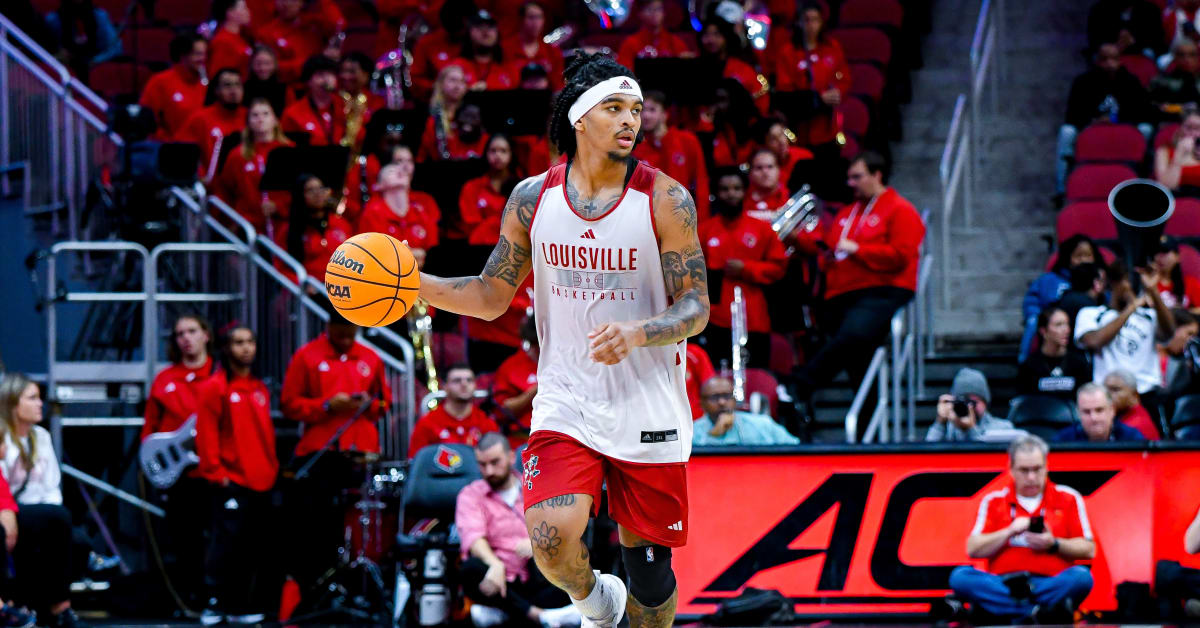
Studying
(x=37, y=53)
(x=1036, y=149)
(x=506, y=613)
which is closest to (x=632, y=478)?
(x=506, y=613)

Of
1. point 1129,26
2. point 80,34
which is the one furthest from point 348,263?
point 1129,26

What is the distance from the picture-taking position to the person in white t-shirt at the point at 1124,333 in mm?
10617

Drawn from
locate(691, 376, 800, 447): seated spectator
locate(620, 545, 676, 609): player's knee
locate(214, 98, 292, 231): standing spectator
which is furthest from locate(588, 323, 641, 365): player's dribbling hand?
locate(214, 98, 292, 231): standing spectator

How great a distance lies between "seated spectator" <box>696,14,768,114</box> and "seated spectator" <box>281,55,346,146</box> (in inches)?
132

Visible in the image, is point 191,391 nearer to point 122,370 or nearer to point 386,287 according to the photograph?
point 122,370

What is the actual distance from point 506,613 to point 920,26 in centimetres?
970

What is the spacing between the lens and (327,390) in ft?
35.6

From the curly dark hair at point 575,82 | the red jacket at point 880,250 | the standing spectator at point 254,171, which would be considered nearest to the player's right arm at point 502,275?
the curly dark hair at point 575,82

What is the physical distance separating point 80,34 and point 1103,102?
9499 mm

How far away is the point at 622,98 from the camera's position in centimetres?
569

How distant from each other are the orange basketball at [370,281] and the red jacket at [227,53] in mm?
10718

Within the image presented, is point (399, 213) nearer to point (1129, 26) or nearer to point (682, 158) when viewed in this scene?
point (682, 158)

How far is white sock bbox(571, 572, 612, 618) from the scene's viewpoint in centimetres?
585

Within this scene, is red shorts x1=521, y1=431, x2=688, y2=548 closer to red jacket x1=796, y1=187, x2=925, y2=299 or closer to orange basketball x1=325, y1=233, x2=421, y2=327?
orange basketball x1=325, y1=233, x2=421, y2=327
